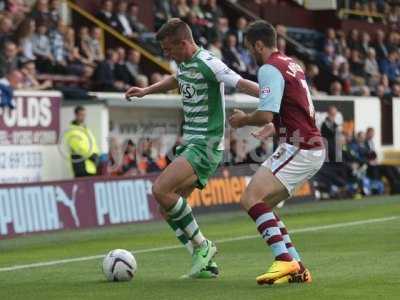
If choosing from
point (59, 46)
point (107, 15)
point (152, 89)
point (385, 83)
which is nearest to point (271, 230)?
point (152, 89)

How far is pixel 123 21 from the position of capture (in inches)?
1051

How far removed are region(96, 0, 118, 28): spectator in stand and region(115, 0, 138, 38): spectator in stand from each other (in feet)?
0.42

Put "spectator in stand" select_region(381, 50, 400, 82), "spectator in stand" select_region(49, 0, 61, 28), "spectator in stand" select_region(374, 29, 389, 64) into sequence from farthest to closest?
1. "spectator in stand" select_region(374, 29, 389, 64)
2. "spectator in stand" select_region(381, 50, 400, 82)
3. "spectator in stand" select_region(49, 0, 61, 28)

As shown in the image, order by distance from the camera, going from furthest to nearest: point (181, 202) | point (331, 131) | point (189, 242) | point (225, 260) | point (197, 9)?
point (197, 9) → point (331, 131) → point (225, 260) → point (189, 242) → point (181, 202)

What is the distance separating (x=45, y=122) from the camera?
69.4ft

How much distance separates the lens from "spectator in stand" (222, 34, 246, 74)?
1106 inches

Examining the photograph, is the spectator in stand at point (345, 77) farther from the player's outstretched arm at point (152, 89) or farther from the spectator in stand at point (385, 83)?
the player's outstretched arm at point (152, 89)

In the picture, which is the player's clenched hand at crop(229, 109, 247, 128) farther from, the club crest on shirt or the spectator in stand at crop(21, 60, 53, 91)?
the spectator in stand at crop(21, 60, 53, 91)

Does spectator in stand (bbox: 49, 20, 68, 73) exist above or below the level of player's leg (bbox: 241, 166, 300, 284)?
above

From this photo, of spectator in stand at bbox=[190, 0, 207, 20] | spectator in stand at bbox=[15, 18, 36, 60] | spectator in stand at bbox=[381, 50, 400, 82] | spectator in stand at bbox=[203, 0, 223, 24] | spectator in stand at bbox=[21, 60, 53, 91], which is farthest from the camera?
spectator in stand at bbox=[381, 50, 400, 82]

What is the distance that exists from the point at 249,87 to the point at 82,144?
36.5 feet

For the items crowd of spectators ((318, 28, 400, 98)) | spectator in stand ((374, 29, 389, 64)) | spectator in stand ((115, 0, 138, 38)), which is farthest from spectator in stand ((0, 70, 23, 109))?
spectator in stand ((374, 29, 389, 64))

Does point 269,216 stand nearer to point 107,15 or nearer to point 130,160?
point 130,160

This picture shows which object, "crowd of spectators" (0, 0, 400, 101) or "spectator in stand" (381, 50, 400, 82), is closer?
"crowd of spectators" (0, 0, 400, 101)
